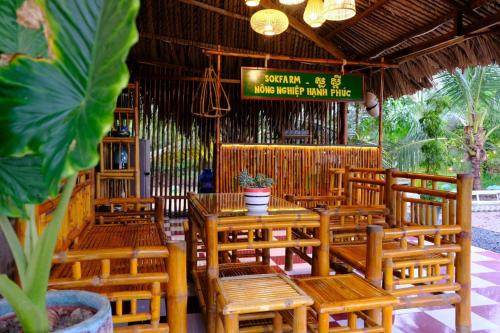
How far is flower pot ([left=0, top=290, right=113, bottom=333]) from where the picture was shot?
110 cm

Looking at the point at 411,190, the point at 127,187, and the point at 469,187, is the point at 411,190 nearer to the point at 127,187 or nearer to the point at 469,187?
the point at 469,187

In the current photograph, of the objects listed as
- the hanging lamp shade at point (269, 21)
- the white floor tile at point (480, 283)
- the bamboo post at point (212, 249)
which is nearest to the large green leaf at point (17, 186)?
the bamboo post at point (212, 249)

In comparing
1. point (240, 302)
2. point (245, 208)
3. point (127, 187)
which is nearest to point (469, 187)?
point (245, 208)

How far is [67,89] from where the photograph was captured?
894 millimetres

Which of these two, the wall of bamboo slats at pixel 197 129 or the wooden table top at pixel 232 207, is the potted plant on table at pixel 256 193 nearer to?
the wooden table top at pixel 232 207

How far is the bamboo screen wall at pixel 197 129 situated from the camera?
282 inches

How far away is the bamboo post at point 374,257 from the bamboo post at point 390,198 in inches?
46.4

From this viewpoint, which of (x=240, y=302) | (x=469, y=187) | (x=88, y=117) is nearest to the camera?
(x=88, y=117)

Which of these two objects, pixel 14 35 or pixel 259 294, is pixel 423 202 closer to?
pixel 259 294

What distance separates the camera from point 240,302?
1.74 metres

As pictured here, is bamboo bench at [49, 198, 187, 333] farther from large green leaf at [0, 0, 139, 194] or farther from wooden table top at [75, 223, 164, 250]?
large green leaf at [0, 0, 139, 194]

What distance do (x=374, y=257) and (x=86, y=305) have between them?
1.51 metres

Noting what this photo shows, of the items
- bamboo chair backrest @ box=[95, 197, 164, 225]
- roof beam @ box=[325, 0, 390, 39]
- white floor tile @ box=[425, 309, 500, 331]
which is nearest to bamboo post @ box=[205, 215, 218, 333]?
bamboo chair backrest @ box=[95, 197, 164, 225]

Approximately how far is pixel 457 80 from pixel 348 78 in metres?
4.66
